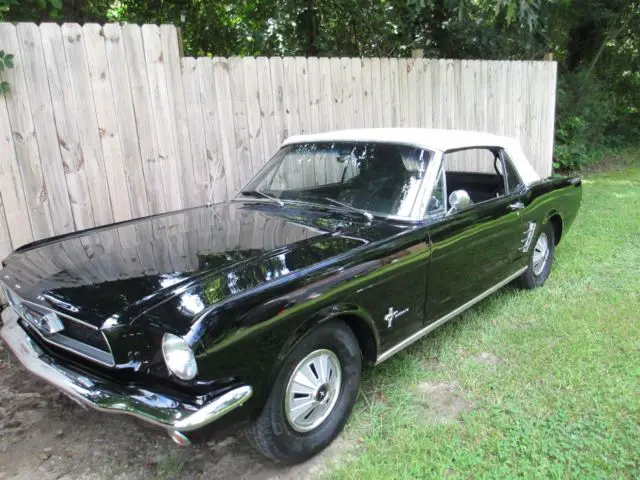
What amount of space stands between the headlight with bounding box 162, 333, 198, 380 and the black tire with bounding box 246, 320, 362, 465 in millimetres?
459

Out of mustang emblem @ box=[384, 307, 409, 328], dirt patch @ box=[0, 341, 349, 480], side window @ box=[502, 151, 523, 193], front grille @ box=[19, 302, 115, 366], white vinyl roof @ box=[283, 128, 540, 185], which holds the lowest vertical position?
dirt patch @ box=[0, 341, 349, 480]

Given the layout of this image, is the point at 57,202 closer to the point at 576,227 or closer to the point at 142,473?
the point at 142,473

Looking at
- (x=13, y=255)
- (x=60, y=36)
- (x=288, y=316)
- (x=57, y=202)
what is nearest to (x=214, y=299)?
(x=288, y=316)

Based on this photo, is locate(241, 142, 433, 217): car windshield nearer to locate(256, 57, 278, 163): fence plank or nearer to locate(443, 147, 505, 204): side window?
locate(443, 147, 505, 204): side window

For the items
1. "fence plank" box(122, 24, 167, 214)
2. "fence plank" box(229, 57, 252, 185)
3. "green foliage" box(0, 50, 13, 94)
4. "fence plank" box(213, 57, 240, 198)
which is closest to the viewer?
"green foliage" box(0, 50, 13, 94)

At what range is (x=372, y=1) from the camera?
952 cm

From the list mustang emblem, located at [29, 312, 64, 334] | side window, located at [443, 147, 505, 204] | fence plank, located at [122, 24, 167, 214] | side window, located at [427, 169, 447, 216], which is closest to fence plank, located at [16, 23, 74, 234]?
fence plank, located at [122, 24, 167, 214]

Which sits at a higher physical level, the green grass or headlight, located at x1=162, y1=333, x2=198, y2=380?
headlight, located at x1=162, y1=333, x2=198, y2=380

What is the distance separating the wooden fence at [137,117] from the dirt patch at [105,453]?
4.94ft

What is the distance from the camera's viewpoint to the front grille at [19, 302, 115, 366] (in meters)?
2.45

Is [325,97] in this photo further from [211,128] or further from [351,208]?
[351,208]

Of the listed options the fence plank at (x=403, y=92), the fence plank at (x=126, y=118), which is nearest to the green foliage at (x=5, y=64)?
the fence plank at (x=126, y=118)

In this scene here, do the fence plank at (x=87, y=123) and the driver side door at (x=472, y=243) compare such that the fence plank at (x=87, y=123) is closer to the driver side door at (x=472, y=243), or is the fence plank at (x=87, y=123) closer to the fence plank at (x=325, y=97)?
the fence plank at (x=325, y=97)

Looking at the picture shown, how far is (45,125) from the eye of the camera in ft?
13.5
